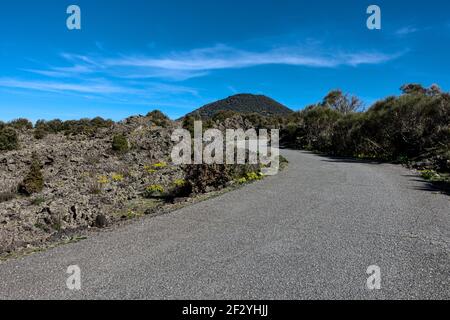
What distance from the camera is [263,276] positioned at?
4.12m

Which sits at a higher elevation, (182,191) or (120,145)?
(120,145)

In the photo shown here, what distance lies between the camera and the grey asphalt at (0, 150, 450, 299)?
380 cm

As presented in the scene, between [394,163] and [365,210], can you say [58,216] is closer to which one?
[365,210]

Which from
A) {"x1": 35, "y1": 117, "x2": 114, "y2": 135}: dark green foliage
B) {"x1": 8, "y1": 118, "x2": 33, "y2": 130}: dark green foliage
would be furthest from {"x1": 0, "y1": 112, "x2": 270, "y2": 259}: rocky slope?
{"x1": 8, "y1": 118, "x2": 33, "y2": 130}: dark green foliage

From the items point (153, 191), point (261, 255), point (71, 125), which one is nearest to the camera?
point (261, 255)

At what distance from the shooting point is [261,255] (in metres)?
4.78

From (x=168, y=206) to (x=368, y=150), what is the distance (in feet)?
52.1

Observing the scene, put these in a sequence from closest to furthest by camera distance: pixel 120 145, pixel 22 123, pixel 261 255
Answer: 1. pixel 261 255
2. pixel 120 145
3. pixel 22 123

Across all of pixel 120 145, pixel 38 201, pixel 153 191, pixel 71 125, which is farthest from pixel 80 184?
pixel 71 125

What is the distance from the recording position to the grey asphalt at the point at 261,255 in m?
3.80

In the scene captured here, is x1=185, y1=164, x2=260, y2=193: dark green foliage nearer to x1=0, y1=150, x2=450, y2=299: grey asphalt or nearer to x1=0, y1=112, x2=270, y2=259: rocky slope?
x1=0, y1=112, x2=270, y2=259: rocky slope

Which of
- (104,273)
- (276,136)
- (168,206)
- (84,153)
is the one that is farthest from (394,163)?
(276,136)

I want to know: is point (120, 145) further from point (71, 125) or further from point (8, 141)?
point (71, 125)

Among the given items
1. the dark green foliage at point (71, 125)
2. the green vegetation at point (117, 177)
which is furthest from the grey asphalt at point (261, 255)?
the dark green foliage at point (71, 125)
